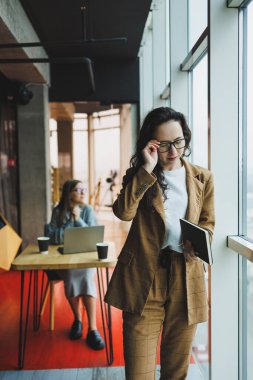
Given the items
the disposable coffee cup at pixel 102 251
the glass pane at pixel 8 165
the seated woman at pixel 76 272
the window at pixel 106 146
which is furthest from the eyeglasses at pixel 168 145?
the window at pixel 106 146

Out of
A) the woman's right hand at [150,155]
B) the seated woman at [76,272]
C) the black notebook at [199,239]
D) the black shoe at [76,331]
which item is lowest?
the black shoe at [76,331]

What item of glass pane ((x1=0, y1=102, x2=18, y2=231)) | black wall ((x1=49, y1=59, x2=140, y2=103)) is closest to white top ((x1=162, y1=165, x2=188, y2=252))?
glass pane ((x1=0, y1=102, x2=18, y2=231))

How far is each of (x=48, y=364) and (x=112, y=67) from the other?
174 inches

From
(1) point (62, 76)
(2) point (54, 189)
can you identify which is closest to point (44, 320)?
(1) point (62, 76)

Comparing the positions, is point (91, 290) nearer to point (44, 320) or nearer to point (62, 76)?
point (44, 320)

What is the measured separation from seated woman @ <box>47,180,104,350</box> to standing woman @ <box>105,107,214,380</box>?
1.51 metres

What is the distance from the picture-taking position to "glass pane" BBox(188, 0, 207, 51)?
2621mm

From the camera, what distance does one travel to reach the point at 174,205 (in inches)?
60.8

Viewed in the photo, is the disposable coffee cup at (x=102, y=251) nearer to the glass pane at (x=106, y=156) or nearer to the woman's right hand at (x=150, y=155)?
the woman's right hand at (x=150, y=155)

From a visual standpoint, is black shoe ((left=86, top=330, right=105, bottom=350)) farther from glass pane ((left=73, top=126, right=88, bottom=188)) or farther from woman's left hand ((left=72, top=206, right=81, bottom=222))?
glass pane ((left=73, top=126, right=88, bottom=188))

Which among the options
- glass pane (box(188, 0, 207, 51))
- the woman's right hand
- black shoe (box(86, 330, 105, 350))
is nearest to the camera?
the woman's right hand

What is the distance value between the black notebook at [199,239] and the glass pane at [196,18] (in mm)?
1681

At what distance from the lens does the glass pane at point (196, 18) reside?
2.62 metres

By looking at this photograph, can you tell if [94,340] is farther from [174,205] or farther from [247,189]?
[174,205]
